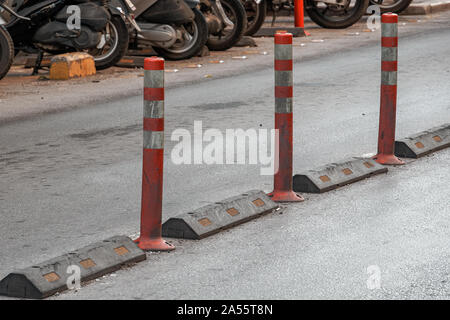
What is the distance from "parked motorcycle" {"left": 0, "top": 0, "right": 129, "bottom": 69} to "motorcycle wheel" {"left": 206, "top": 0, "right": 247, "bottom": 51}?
2.86m

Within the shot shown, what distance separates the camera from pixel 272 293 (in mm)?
5152

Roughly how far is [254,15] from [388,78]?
1155 centimetres

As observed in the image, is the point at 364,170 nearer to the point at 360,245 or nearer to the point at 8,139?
the point at 360,245

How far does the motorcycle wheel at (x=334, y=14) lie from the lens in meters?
21.0

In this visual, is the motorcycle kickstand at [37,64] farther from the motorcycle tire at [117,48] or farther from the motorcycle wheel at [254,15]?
the motorcycle wheel at [254,15]

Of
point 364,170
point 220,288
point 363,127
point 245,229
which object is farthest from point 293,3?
point 220,288

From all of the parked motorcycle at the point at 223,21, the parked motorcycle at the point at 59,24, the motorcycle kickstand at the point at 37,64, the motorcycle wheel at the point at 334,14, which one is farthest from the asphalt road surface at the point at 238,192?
the motorcycle wheel at the point at 334,14

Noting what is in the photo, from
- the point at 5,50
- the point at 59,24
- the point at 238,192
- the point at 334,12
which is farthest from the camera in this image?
the point at 334,12

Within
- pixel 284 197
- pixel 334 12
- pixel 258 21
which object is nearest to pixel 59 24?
pixel 258 21

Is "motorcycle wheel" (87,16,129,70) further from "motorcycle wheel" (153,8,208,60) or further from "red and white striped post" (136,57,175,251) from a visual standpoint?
"red and white striped post" (136,57,175,251)

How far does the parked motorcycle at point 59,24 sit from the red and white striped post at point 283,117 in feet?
24.6

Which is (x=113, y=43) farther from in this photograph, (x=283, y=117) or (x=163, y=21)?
(x=283, y=117)

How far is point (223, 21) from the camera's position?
1677 centimetres

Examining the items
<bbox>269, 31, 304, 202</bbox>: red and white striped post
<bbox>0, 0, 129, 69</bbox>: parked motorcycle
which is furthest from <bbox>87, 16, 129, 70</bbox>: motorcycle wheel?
<bbox>269, 31, 304, 202</bbox>: red and white striped post
